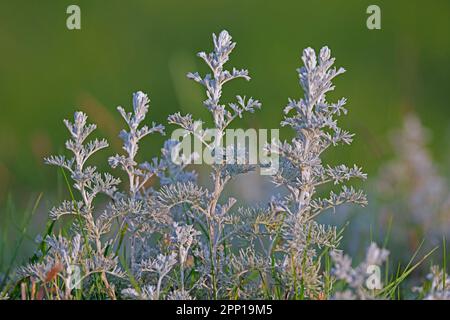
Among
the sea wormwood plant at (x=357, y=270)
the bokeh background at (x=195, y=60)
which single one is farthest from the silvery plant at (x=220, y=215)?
A: the bokeh background at (x=195, y=60)

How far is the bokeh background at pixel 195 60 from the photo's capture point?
363 inches

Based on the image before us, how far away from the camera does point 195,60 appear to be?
10719mm

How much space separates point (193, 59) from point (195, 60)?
0.98ft

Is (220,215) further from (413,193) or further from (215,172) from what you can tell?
(413,193)

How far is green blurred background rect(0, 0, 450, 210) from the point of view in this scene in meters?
9.31

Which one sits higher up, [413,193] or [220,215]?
[413,193]

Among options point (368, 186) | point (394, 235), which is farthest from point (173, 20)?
point (394, 235)

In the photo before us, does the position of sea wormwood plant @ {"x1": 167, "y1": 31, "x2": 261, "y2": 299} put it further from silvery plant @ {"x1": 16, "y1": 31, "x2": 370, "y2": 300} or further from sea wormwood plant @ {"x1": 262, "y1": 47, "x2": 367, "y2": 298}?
sea wormwood plant @ {"x1": 262, "y1": 47, "x2": 367, "y2": 298}

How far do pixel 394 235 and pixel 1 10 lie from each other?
8.83 metres

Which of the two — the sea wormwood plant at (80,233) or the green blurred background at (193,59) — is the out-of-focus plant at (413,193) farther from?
the sea wormwood plant at (80,233)

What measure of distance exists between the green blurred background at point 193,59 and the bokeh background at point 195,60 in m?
0.02

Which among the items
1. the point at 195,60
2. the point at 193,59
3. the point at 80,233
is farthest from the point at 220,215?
the point at 195,60

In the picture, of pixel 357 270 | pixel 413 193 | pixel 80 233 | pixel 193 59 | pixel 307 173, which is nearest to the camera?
pixel 357 270

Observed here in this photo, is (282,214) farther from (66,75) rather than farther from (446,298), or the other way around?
(66,75)
